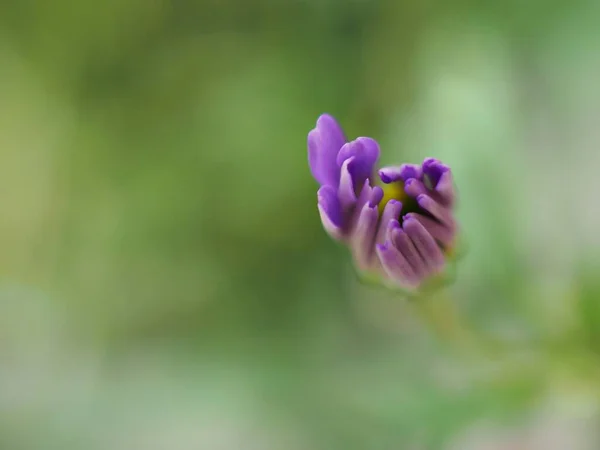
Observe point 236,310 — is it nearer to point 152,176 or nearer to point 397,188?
point 152,176

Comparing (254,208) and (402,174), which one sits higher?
(254,208)

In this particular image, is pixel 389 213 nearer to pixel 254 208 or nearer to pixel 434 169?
pixel 434 169

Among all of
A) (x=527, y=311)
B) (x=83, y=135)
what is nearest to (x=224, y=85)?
(x=83, y=135)

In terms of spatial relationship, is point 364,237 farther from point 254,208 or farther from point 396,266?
point 254,208

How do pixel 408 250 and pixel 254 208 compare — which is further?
pixel 254 208

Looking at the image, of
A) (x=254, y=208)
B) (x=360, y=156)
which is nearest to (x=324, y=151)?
(x=360, y=156)

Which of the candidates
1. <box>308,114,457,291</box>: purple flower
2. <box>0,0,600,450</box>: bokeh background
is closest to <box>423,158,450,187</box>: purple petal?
<box>308,114,457,291</box>: purple flower

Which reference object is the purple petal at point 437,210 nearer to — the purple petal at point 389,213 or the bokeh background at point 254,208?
the purple petal at point 389,213
